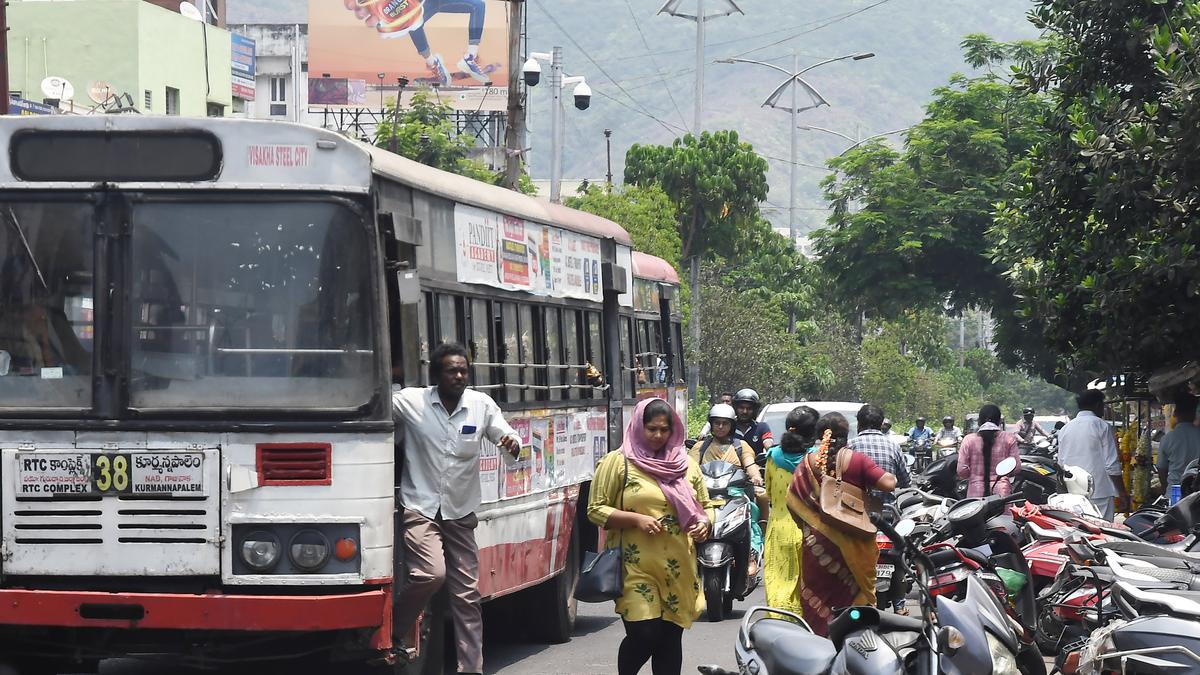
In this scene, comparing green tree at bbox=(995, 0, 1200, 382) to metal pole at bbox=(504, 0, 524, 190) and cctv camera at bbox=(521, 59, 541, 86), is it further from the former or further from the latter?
cctv camera at bbox=(521, 59, 541, 86)

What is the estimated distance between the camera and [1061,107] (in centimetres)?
1641

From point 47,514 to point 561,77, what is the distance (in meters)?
26.7

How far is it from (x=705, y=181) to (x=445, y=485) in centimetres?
3597

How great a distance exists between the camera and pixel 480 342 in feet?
33.4

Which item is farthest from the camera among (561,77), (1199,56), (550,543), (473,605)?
(561,77)

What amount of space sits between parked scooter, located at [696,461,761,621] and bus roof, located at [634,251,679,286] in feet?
12.3

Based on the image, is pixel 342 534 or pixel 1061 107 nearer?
pixel 342 534

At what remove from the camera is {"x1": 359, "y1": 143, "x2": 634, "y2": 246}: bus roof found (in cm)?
875

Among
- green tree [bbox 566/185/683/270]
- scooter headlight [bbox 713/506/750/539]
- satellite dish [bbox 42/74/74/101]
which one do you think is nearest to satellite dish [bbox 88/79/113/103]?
satellite dish [bbox 42/74/74/101]

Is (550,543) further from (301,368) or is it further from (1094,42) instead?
(1094,42)

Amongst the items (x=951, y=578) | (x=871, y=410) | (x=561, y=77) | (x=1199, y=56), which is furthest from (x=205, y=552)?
(x=561, y=77)

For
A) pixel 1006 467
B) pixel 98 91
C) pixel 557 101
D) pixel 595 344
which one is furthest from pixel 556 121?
pixel 1006 467

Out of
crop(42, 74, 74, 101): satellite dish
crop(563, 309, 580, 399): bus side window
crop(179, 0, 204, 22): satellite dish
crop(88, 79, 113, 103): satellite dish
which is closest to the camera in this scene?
crop(563, 309, 580, 399): bus side window

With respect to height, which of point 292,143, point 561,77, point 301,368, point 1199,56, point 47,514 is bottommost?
point 47,514
